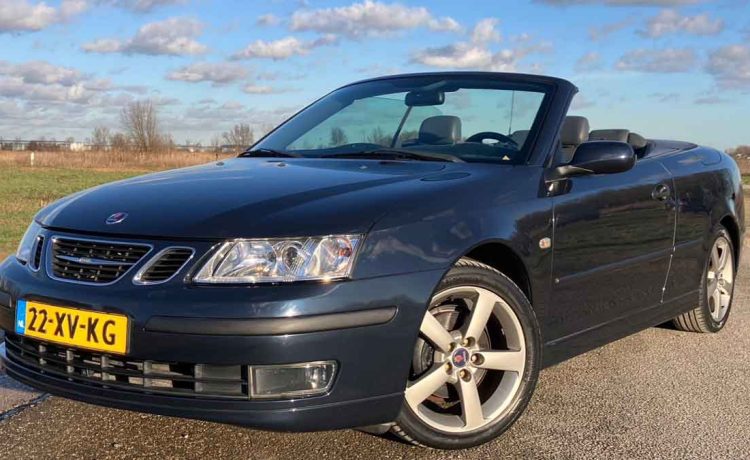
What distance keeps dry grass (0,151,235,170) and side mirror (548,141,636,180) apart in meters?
43.4

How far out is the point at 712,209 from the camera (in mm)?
4836

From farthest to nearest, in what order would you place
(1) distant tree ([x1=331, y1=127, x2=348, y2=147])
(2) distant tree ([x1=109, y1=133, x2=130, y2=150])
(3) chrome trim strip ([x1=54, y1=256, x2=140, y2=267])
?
(2) distant tree ([x1=109, y1=133, x2=130, y2=150])
(1) distant tree ([x1=331, y1=127, x2=348, y2=147])
(3) chrome trim strip ([x1=54, y1=256, x2=140, y2=267])

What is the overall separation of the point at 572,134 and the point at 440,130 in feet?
2.23

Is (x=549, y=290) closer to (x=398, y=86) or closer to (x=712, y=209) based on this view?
(x=398, y=86)

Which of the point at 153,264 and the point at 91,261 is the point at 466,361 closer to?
the point at 153,264

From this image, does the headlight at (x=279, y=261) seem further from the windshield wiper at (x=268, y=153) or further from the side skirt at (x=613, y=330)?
the windshield wiper at (x=268, y=153)

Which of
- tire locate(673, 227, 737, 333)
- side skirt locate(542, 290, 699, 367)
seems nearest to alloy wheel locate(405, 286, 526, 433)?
side skirt locate(542, 290, 699, 367)

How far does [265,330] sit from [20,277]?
3.68 feet

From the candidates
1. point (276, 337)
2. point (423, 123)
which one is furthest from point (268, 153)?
point (276, 337)

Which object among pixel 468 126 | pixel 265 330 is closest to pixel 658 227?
pixel 468 126

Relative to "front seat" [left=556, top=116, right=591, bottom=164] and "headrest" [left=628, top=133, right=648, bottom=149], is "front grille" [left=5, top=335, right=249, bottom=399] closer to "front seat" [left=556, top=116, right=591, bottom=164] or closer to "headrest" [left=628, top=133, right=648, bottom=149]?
"front seat" [left=556, top=116, right=591, bottom=164]

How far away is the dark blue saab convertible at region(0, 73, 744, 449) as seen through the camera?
2.56 m

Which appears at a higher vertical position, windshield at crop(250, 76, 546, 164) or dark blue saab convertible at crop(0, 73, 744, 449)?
windshield at crop(250, 76, 546, 164)

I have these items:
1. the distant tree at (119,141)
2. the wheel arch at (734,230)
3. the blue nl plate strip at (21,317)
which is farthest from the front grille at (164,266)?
the distant tree at (119,141)
